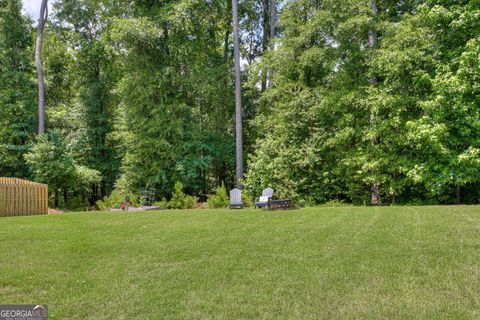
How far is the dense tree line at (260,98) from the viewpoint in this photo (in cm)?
1248

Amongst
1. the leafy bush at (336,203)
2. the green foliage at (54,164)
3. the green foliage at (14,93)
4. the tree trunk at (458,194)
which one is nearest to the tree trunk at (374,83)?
the leafy bush at (336,203)

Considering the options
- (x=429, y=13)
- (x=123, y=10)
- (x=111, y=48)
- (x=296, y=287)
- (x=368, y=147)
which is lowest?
(x=296, y=287)

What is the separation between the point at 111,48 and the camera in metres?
19.0

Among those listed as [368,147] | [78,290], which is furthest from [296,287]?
[368,147]

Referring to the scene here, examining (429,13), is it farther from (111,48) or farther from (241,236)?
(111,48)

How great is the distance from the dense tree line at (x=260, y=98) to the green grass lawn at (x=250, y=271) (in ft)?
20.2

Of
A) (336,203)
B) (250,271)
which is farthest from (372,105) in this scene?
(250,271)

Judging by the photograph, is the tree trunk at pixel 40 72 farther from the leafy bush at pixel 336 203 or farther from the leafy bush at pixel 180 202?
the leafy bush at pixel 336 203

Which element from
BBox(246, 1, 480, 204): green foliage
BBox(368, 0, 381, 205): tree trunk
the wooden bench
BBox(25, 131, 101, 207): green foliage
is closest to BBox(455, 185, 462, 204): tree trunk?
BBox(246, 1, 480, 204): green foliage

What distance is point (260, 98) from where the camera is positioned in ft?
58.1

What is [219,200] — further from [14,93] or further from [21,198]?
[14,93]

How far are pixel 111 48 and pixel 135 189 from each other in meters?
7.59

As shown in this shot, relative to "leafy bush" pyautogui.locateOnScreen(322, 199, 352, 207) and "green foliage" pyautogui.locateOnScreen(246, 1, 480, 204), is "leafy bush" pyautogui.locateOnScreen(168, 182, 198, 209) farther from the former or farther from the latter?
"leafy bush" pyautogui.locateOnScreen(322, 199, 352, 207)

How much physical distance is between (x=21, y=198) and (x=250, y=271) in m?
11.2
